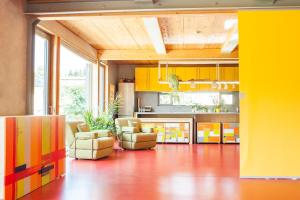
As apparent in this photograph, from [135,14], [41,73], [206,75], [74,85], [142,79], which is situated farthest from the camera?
[142,79]

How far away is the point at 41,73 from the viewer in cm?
634

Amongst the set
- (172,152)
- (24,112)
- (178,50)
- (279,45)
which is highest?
(178,50)

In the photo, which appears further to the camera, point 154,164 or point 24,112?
point 154,164

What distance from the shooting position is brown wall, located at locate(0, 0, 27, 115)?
14.8 ft

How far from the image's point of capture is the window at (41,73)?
6.16m

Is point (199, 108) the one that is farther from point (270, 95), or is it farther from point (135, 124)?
point (270, 95)

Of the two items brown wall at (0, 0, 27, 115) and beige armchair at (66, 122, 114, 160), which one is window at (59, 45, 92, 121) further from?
brown wall at (0, 0, 27, 115)

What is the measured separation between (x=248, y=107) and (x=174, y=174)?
5.29ft

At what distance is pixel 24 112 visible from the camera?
508 centimetres

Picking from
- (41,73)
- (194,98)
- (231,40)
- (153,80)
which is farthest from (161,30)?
(194,98)

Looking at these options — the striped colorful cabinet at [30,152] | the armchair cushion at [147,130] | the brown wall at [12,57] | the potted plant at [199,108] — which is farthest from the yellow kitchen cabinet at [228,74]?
the brown wall at [12,57]

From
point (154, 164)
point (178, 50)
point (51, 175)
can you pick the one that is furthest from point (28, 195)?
point (178, 50)

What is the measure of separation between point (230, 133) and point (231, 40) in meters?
3.66

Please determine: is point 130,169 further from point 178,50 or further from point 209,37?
point 178,50
